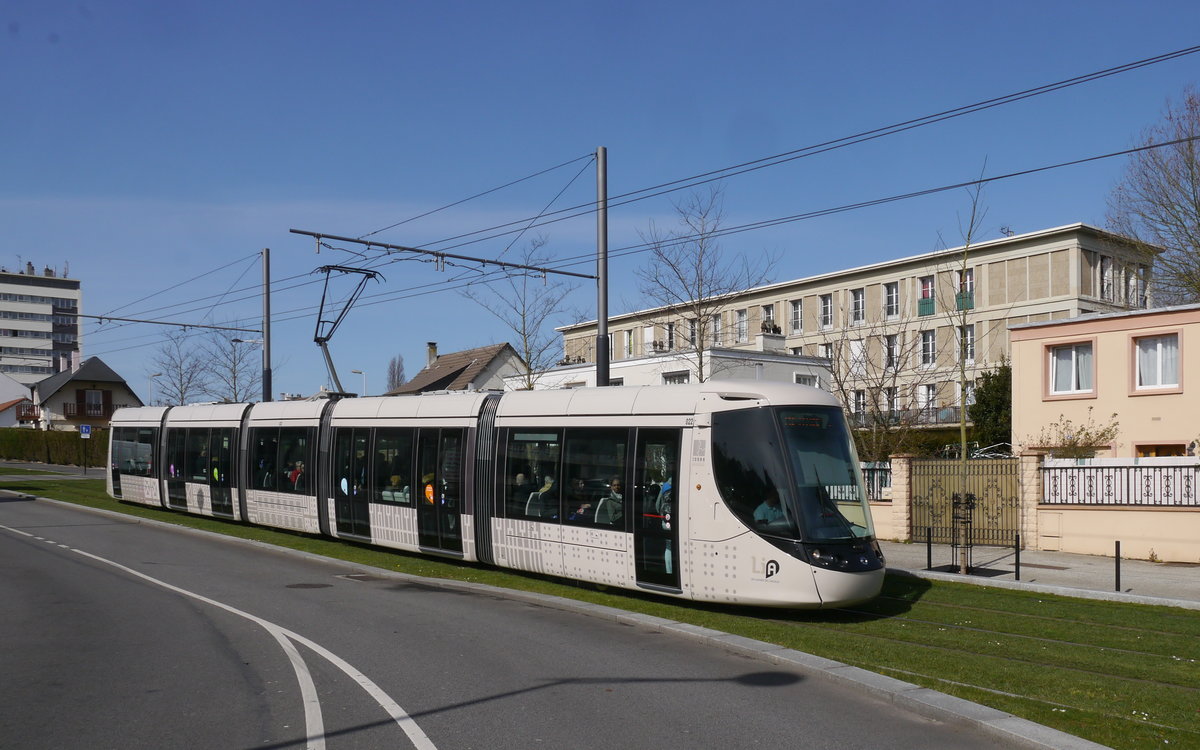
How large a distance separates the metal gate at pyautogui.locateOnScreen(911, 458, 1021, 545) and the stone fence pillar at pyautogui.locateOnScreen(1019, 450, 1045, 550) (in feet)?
0.42

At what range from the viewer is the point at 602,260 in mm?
19156

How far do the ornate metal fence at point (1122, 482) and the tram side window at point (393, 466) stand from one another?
13832 millimetres

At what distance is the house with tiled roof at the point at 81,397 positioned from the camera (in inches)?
3986

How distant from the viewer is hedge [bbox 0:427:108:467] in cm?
7388

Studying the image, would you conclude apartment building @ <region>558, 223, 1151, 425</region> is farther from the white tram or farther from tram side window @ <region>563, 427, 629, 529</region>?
tram side window @ <region>563, 427, 629, 529</region>

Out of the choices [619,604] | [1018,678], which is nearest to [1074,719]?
[1018,678]

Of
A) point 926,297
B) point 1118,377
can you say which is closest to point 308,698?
point 1118,377

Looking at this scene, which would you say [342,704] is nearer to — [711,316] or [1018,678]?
[1018,678]

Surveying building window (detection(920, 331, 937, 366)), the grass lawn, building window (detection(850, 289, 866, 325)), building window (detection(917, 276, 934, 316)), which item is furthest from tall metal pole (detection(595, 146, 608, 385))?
building window (detection(850, 289, 866, 325))

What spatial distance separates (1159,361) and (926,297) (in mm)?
37430

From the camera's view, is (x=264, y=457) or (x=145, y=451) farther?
(x=145, y=451)

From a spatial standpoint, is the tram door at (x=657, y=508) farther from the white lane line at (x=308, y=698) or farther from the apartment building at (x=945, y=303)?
the apartment building at (x=945, y=303)

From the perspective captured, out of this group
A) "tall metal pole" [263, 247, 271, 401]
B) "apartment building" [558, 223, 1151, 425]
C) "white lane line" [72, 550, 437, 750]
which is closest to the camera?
"white lane line" [72, 550, 437, 750]

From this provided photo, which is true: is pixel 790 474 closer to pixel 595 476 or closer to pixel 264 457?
pixel 595 476
